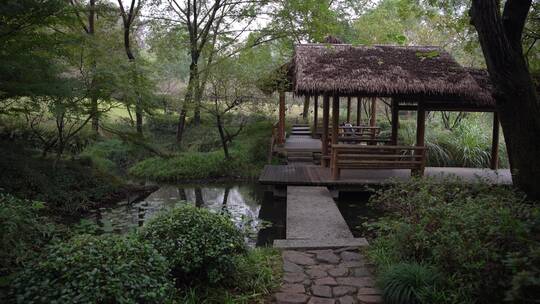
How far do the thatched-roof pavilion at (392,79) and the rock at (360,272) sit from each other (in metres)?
5.70

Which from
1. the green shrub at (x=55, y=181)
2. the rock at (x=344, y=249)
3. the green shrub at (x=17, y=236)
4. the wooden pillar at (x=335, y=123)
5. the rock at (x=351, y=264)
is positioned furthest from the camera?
the wooden pillar at (x=335, y=123)

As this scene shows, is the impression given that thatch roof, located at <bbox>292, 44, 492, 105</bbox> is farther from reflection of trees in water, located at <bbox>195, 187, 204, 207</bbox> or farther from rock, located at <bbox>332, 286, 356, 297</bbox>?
rock, located at <bbox>332, 286, 356, 297</bbox>

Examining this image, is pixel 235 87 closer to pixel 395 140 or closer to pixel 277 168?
pixel 277 168

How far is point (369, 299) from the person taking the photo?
3566 mm

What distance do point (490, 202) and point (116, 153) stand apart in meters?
14.7

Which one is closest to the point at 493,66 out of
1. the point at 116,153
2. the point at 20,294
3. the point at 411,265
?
the point at 411,265

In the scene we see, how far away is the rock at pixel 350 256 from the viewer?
15.0 ft

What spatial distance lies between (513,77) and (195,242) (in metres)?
3.88

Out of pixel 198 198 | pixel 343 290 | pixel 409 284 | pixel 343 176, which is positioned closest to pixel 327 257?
pixel 343 290

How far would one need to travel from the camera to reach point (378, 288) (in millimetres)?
3742

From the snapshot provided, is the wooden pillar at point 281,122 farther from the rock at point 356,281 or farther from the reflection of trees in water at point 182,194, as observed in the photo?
the rock at point 356,281

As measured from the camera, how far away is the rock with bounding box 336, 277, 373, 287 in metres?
3.88

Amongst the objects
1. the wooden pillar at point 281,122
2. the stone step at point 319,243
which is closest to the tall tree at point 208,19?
the wooden pillar at point 281,122

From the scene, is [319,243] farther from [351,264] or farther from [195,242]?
[195,242]
